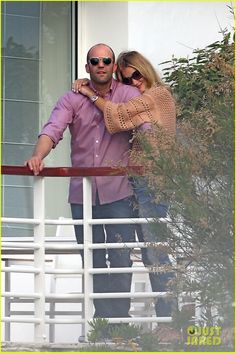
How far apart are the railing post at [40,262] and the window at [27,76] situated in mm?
3159

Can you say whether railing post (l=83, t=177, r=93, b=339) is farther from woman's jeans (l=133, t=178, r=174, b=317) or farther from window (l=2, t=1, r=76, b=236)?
window (l=2, t=1, r=76, b=236)

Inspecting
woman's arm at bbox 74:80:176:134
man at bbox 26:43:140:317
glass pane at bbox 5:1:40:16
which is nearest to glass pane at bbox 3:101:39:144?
glass pane at bbox 5:1:40:16

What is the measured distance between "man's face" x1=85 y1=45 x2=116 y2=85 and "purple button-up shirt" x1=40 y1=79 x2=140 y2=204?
11 centimetres

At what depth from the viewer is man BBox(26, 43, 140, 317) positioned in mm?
5617

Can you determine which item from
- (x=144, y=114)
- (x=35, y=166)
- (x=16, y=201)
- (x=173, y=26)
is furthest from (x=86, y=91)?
(x=173, y=26)

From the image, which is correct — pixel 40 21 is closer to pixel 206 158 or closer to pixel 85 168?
pixel 85 168

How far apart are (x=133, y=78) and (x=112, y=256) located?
44.7 inches

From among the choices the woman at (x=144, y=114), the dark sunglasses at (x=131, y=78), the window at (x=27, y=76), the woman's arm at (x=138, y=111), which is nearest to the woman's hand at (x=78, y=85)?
the woman at (x=144, y=114)

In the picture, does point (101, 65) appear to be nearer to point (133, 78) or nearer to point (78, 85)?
point (78, 85)

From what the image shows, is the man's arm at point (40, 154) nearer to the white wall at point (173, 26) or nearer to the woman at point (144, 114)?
the woman at point (144, 114)

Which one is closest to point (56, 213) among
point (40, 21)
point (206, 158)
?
point (40, 21)

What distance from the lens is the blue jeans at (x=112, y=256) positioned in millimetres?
5582

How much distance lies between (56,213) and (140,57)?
10.4 feet

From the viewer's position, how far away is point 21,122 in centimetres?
905
